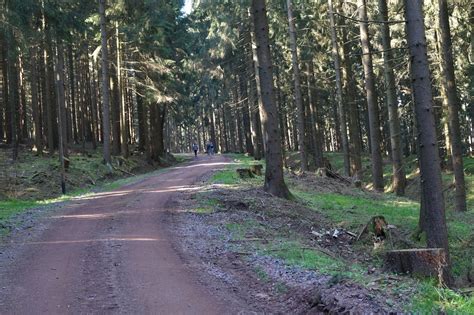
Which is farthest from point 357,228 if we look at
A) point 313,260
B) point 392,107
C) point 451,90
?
point 392,107

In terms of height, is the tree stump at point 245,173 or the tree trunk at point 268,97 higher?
the tree trunk at point 268,97

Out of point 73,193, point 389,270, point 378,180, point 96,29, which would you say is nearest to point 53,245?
point 389,270

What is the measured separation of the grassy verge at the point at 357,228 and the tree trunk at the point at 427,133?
0.81 metres

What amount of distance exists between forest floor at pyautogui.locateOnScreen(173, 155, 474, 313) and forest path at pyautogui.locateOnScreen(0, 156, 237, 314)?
0.62 meters

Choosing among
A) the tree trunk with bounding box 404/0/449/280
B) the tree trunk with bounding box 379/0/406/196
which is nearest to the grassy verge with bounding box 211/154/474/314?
the tree trunk with bounding box 404/0/449/280

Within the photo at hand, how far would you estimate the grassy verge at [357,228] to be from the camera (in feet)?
17.9

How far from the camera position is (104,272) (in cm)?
786

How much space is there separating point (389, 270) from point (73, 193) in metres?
15.7

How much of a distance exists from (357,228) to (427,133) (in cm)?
414

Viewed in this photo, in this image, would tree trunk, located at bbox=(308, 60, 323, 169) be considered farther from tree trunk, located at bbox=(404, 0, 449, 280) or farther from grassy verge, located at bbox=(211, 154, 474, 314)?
tree trunk, located at bbox=(404, 0, 449, 280)

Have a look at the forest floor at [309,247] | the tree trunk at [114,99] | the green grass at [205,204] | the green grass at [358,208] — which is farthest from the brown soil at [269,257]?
the tree trunk at [114,99]

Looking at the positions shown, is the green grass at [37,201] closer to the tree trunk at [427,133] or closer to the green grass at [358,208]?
the green grass at [358,208]

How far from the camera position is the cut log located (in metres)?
6.77

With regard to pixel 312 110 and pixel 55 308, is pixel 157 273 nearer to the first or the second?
pixel 55 308
